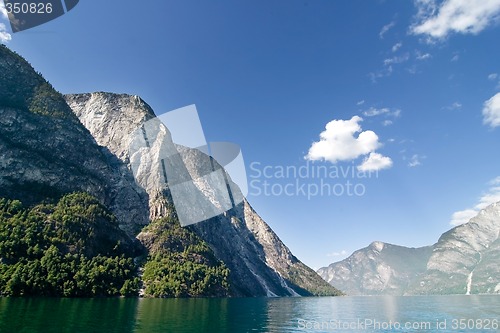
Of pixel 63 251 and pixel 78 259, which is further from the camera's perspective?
pixel 78 259

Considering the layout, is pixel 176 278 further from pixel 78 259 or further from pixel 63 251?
pixel 63 251

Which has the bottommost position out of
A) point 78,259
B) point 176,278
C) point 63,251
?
point 176,278

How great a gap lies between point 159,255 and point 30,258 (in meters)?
73.8

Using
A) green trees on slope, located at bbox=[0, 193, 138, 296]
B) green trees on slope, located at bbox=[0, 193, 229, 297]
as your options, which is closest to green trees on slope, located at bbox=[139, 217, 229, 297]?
green trees on slope, located at bbox=[0, 193, 229, 297]

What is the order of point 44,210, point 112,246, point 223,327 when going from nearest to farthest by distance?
point 223,327 → point 44,210 → point 112,246

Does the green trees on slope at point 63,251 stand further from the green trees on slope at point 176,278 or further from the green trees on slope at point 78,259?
the green trees on slope at point 176,278

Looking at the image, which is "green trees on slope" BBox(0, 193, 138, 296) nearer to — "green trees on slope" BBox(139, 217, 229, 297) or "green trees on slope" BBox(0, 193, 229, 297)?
"green trees on slope" BBox(0, 193, 229, 297)

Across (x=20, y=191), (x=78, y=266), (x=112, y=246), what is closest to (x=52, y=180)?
(x=20, y=191)

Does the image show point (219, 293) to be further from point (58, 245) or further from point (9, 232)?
point (9, 232)

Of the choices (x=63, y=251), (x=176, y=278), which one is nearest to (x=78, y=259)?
(x=63, y=251)

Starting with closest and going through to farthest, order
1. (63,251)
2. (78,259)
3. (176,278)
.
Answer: (63,251), (78,259), (176,278)

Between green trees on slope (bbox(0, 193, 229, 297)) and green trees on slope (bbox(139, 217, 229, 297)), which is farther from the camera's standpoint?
green trees on slope (bbox(139, 217, 229, 297))

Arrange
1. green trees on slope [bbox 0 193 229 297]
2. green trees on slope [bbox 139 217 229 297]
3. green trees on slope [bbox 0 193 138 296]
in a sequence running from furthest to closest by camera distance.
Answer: green trees on slope [bbox 139 217 229 297] < green trees on slope [bbox 0 193 229 297] < green trees on slope [bbox 0 193 138 296]

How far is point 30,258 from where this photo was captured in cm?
12775
